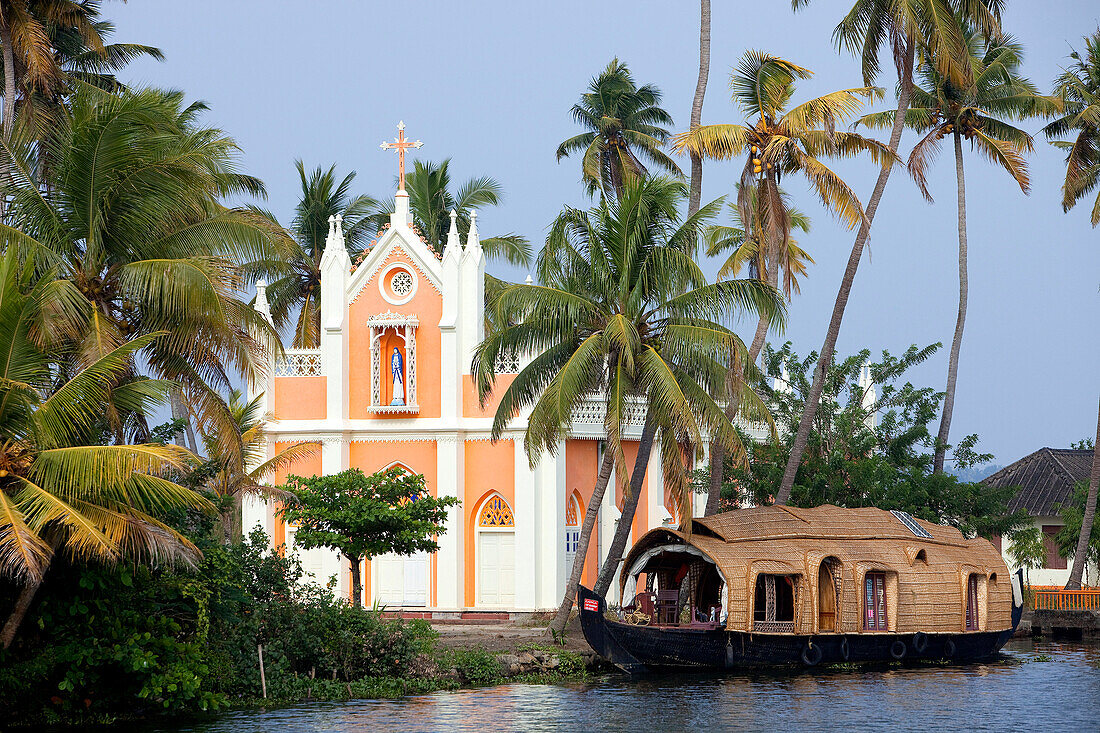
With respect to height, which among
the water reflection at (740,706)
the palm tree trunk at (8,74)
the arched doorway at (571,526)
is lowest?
the water reflection at (740,706)

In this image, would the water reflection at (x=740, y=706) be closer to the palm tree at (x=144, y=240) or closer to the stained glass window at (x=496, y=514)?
the palm tree at (x=144, y=240)

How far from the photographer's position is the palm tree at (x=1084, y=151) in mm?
36656

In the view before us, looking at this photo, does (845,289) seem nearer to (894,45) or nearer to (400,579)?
(894,45)

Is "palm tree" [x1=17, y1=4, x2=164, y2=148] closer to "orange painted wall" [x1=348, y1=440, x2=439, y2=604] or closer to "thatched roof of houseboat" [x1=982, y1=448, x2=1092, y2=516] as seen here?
"orange painted wall" [x1=348, y1=440, x2=439, y2=604]

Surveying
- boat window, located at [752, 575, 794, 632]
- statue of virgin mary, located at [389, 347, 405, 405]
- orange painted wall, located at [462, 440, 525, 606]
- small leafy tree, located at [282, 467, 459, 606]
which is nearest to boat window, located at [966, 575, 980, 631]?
boat window, located at [752, 575, 794, 632]

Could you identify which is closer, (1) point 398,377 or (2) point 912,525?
(2) point 912,525

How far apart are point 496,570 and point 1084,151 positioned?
1954 centimetres

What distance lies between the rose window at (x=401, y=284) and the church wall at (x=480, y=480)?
14.0 feet

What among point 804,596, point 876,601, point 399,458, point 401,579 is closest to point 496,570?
point 401,579

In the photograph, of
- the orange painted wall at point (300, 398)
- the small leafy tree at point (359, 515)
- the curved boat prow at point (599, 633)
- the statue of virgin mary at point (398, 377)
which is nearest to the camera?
the small leafy tree at point (359, 515)

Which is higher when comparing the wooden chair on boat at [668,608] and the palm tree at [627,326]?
the palm tree at [627,326]

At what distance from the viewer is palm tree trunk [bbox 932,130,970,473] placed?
123ft

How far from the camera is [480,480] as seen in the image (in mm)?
34562

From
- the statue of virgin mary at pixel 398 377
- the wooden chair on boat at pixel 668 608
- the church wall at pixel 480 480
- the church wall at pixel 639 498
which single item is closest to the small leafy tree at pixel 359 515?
the wooden chair on boat at pixel 668 608
